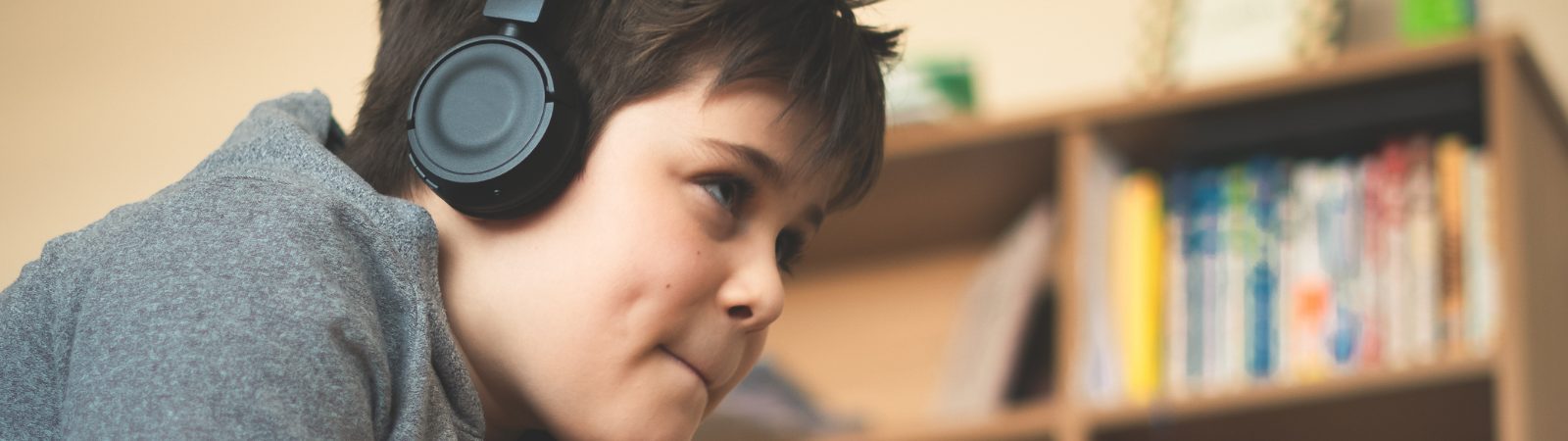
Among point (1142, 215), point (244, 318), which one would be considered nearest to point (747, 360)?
point (244, 318)

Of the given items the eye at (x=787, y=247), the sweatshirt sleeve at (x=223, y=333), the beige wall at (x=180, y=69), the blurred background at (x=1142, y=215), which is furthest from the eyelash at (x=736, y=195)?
the beige wall at (x=180, y=69)

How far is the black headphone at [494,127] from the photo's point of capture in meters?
0.75

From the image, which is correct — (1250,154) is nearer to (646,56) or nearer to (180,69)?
(646,56)

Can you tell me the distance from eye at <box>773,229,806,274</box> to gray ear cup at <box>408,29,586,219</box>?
0.56ft

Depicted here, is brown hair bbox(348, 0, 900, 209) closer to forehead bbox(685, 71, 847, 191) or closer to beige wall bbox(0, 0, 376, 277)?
forehead bbox(685, 71, 847, 191)

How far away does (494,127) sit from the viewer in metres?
0.76

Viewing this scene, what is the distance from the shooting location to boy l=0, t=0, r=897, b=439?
1.98 ft

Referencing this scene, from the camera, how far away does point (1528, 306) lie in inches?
61.4

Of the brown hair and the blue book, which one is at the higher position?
the brown hair

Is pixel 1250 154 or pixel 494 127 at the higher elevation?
pixel 494 127

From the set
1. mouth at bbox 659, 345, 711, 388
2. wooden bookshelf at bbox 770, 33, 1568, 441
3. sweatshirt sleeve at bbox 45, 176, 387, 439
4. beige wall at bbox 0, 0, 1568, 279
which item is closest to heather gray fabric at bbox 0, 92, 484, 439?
sweatshirt sleeve at bbox 45, 176, 387, 439

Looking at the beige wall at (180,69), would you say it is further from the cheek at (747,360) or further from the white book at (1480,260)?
the cheek at (747,360)

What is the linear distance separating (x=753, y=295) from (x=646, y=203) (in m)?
0.08

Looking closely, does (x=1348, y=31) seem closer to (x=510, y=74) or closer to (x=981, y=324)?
(x=981, y=324)
